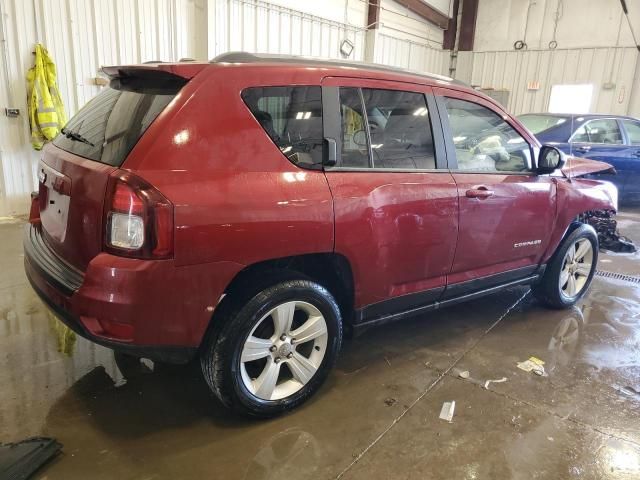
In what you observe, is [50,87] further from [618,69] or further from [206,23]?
[618,69]

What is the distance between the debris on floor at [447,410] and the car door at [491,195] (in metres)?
0.71

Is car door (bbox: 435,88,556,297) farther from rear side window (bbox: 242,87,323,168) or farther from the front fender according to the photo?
rear side window (bbox: 242,87,323,168)

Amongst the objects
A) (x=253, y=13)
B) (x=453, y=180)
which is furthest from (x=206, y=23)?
(x=453, y=180)

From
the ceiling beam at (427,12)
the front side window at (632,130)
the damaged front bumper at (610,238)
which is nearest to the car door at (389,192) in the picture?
the damaged front bumper at (610,238)

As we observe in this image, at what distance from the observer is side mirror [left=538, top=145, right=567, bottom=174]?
330cm

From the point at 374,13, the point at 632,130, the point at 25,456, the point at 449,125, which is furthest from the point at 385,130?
the point at 374,13

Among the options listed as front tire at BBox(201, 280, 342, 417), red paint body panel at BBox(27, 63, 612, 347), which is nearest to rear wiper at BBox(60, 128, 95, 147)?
red paint body panel at BBox(27, 63, 612, 347)

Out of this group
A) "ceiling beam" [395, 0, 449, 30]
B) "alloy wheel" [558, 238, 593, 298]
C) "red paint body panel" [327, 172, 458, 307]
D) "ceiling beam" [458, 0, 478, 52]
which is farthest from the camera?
"ceiling beam" [458, 0, 478, 52]

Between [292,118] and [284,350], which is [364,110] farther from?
[284,350]

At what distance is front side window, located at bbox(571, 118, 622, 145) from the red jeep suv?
19.8 feet

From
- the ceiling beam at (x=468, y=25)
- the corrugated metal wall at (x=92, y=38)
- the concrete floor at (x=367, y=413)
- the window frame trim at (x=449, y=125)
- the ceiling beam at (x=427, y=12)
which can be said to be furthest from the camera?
the ceiling beam at (x=468, y=25)

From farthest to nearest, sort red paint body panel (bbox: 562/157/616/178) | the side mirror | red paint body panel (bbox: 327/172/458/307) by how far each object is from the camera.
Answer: red paint body panel (bbox: 562/157/616/178) < the side mirror < red paint body panel (bbox: 327/172/458/307)

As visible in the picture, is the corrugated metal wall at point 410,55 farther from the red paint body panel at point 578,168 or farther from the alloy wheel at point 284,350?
the alloy wheel at point 284,350

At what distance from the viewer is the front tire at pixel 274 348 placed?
2.12 m
